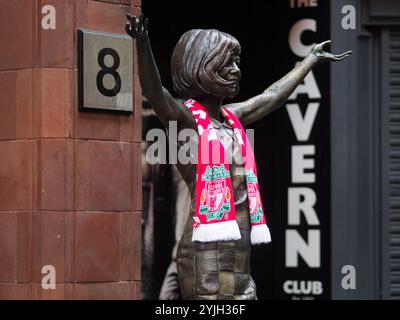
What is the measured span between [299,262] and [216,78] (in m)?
5.57

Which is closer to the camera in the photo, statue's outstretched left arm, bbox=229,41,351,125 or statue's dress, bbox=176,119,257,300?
statue's dress, bbox=176,119,257,300

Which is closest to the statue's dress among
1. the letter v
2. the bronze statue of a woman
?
the bronze statue of a woman

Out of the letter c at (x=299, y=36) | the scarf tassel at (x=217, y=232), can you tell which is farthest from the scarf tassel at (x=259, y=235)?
the letter c at (x=299, y=36)

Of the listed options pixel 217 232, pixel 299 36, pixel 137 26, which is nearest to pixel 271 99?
pixel 217 232

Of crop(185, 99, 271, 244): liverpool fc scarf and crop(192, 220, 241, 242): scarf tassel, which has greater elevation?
crop(185, 99, 271, 244): liverpool fc scarf

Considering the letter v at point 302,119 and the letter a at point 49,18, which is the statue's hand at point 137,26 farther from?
the letter v at point 302,119

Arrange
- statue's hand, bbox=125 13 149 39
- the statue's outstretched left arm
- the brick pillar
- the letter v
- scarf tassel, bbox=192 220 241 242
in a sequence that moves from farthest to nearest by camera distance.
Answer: the letter v
the brick pillar
the statue's outstretched left arm
scarf tassel, bbox=192 220 241 242
statue's hand, bbox=125 13 149 39

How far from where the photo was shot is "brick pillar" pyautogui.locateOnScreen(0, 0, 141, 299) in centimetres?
910

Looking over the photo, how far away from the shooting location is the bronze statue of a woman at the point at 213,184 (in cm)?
646

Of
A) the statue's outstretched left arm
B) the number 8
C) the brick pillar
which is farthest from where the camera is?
the number 8

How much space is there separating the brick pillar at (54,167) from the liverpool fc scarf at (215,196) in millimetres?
2668

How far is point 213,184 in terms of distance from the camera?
6.46 m

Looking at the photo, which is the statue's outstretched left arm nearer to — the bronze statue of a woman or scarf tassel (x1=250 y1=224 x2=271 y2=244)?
the bronze statue of a woman

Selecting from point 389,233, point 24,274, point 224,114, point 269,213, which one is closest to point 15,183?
point 24,274
